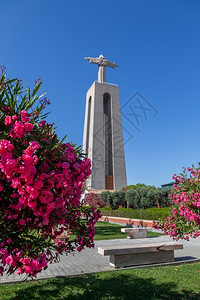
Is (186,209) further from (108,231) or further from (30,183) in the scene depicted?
(108,231)

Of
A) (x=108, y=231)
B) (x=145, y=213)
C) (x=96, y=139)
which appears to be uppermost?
(x=96, y=139)

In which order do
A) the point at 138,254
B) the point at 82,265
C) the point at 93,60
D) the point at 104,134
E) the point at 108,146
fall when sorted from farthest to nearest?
the point at 93,60 → the point at 108,146 → the point at 104,134 → the point at 82,265 → the point at 138,254

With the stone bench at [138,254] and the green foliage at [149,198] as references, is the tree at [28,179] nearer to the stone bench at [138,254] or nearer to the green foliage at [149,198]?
the stone bench at [138,254]

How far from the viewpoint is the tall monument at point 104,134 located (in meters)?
39.7

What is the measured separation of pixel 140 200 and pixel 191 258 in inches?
700

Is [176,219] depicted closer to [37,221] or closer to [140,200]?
[37,221]

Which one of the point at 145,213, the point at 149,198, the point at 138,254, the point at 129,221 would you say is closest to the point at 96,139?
the point at 149,198

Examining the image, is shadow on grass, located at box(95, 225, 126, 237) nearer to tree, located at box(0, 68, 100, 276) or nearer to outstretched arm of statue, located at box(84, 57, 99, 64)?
tree, located at box(0, 68, 100, 276)

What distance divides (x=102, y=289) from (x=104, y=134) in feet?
124

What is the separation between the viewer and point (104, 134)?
1657 inches

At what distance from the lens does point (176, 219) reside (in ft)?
17.1

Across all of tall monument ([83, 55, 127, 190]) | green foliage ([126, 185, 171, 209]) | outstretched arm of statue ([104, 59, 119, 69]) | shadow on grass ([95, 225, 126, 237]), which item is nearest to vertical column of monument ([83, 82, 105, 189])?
tall monument ([83, 55, 127, 190])

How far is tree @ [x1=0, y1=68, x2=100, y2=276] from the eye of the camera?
231cm

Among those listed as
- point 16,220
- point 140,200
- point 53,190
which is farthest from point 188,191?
point 140,200
